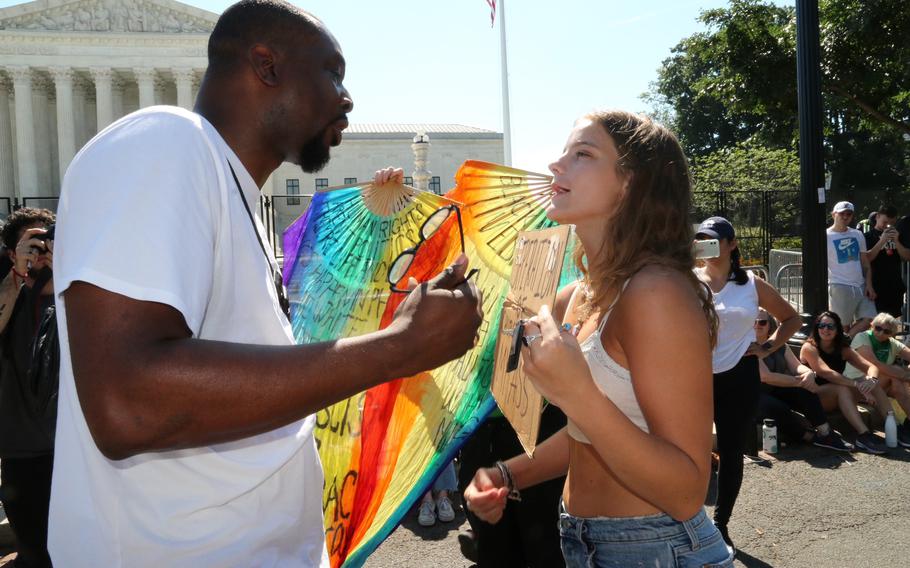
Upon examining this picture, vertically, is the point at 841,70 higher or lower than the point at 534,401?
higher

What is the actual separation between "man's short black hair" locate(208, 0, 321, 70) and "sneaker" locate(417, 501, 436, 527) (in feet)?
14.8

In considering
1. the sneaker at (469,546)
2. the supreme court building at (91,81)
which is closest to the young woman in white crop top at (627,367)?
the sneaker at (469,546)

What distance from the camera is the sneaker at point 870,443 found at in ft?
22.5

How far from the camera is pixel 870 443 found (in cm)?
701

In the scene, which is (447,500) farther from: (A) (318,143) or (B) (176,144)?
(B) (176,144)

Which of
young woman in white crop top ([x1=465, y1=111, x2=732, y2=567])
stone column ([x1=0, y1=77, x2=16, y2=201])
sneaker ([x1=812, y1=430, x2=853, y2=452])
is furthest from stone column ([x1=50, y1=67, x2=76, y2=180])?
young woman in white crop top ([x1=465, y1=111, x2=732, y2=567])

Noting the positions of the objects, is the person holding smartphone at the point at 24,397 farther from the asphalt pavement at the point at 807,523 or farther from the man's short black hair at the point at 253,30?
the man's short black hair at the point at 253,30

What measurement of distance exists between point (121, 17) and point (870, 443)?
56517mm

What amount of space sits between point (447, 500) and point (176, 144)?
4.77 metres

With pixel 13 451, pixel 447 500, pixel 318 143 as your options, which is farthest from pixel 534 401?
pixel 447 500

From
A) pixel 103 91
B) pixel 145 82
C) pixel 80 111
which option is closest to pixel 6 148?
pixel 80 111

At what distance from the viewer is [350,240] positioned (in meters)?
3.37

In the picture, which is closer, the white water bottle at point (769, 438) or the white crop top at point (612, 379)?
the white crop top at point (612, 379)

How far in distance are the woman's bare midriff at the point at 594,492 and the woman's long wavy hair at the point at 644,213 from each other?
42cm
